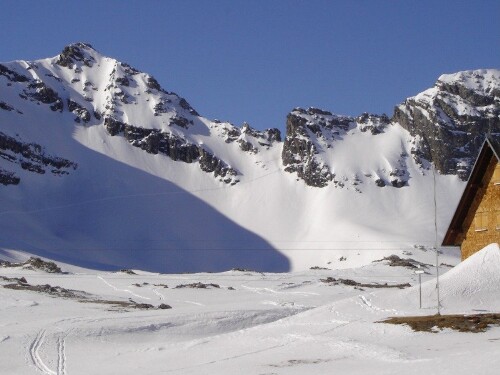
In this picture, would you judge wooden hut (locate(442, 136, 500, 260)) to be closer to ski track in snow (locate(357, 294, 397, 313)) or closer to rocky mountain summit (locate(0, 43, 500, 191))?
ski track in snow (locate(357, 294, 397, 313))

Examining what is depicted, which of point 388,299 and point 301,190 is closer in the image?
point 388,299

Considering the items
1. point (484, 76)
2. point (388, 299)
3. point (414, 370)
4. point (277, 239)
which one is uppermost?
Result: point (484, 76)

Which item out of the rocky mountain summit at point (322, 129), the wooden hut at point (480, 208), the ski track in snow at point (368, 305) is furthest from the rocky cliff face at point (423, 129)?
the ski track in snow at point (368, 305)

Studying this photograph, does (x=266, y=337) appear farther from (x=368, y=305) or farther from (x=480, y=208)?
(x=480, y=208)

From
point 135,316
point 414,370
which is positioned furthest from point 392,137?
point 414,370

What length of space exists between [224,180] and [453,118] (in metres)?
48.4

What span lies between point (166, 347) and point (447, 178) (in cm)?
15313

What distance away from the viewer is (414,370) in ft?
58.2

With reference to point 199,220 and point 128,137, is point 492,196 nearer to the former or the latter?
point 199,220

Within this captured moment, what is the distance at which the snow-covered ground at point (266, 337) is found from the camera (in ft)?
66.0

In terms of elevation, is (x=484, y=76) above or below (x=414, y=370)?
above

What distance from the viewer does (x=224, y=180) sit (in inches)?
7170

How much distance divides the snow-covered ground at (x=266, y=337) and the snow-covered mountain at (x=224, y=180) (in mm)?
91392

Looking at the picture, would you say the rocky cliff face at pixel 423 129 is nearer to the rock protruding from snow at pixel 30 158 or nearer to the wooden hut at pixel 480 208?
the rock protruding from snow at pixel 30 158
